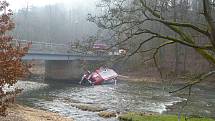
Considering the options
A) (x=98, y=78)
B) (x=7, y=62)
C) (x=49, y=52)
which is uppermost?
(x=7, y=62)

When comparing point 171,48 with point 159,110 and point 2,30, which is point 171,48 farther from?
point 2,30

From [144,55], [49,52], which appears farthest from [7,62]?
[49,52]

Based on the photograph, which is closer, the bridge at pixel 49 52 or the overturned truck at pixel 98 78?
the bridge at pixel 49 52

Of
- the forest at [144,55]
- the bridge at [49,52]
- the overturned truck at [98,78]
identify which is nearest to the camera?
the forest at [144,55]

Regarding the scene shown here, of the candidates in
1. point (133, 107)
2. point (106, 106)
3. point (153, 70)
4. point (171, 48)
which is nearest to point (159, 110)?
point (133, 107)

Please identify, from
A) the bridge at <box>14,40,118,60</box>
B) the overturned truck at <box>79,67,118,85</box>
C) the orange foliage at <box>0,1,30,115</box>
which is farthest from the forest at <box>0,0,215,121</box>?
the overturned truck at <box>79,67,118,85</box>

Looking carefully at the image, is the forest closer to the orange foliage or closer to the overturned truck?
the orange foliage

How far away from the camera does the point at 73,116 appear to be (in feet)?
101

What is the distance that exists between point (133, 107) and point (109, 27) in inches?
912

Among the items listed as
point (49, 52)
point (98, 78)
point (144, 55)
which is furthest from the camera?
point (98, 78)

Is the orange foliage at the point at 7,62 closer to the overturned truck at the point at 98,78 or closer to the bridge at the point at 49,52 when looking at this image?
the bridge at the point at 49,52

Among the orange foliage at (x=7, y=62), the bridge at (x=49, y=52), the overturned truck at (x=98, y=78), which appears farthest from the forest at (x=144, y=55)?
the overturned truck at (x=98, y=78)

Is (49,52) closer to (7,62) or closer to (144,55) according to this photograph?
(144,55)

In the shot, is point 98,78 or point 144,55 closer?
point 144,55
